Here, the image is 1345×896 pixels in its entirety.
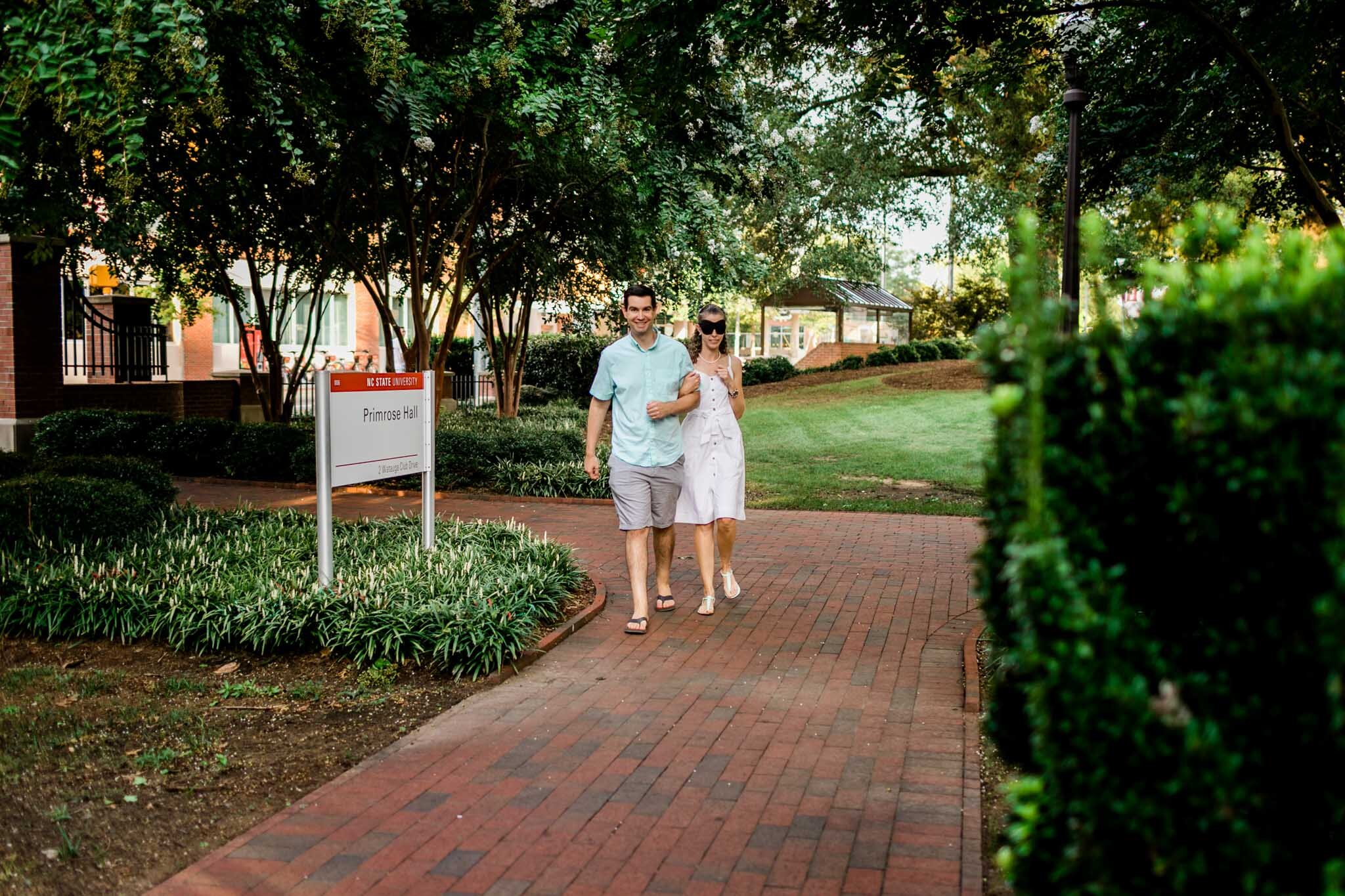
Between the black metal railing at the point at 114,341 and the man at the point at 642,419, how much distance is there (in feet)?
44.6

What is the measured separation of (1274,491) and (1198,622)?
1.66ft

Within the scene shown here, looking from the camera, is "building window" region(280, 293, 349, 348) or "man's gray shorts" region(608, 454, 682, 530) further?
"building window" region(280, 293, 349, 348)

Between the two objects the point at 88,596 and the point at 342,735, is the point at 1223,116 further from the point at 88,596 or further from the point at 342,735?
the point at 88,596

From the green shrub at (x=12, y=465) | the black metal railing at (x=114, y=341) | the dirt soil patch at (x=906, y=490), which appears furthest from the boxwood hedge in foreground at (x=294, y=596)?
the black metal railing at (x=114, y=341)

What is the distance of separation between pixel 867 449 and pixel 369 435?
42.8 feet

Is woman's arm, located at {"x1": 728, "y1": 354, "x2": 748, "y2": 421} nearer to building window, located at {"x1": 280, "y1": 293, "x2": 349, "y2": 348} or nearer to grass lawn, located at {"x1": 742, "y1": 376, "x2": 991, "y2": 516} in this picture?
grass lawn, located at {"x1": 742, "y1": 376, "x2": 991, "y2": 516}

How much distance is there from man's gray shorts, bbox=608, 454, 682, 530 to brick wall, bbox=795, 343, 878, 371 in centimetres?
3764

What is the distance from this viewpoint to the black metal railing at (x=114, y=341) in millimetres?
17688

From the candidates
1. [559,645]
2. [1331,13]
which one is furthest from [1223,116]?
[559,645]

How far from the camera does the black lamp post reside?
812cm

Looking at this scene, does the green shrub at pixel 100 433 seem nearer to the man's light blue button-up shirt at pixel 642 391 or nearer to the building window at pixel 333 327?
the man's light blue button-up shirt at pixel 642 391

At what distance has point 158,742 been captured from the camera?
191 inches

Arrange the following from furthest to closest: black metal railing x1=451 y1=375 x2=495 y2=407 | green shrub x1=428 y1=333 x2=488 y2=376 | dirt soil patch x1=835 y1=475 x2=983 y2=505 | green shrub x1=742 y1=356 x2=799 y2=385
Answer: green shrub x1=742 y1=356 x2=799 y2=385 < green shrub x1=428 y1=333 x2=488 y2=376 < black metal railing x1=451 y1=375 x2=495 y2=407 < dirt soil patch x1=835 y1=475 x2=983 y2=505

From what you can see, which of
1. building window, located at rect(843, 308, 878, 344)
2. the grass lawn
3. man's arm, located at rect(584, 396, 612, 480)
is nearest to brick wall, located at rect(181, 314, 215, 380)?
the grass lawn
